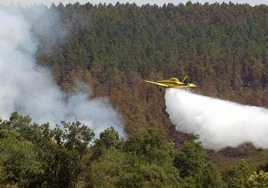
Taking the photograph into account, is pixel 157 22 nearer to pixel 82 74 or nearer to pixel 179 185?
pixel 82 74

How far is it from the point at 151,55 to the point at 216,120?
1493 inches

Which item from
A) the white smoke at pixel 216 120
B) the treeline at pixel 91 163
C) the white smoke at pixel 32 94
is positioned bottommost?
the treeline at pixel 91 163

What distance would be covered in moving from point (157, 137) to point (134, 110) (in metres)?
51.5

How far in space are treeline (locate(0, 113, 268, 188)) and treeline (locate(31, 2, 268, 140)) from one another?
1745 inches

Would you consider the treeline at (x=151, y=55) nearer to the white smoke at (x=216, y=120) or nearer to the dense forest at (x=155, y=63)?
the dense forest at (x=155, y=63)

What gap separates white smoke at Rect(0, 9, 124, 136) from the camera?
12900cm

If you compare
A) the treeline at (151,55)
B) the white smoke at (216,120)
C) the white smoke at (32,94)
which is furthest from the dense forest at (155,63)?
the white smoke at (216,120)

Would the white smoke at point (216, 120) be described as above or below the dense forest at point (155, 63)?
below

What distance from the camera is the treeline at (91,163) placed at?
155 ft

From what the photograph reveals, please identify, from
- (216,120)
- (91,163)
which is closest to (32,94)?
(216,120)

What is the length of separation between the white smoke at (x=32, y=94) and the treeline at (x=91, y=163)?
3619 cm

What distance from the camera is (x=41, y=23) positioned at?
152875 mm

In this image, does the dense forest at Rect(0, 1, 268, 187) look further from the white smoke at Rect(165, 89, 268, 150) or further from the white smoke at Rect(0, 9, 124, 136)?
the white smoke at Rect(165, 89, 268, 150)

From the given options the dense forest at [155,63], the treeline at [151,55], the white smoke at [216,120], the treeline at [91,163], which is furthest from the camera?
the treeline at [151,55]
